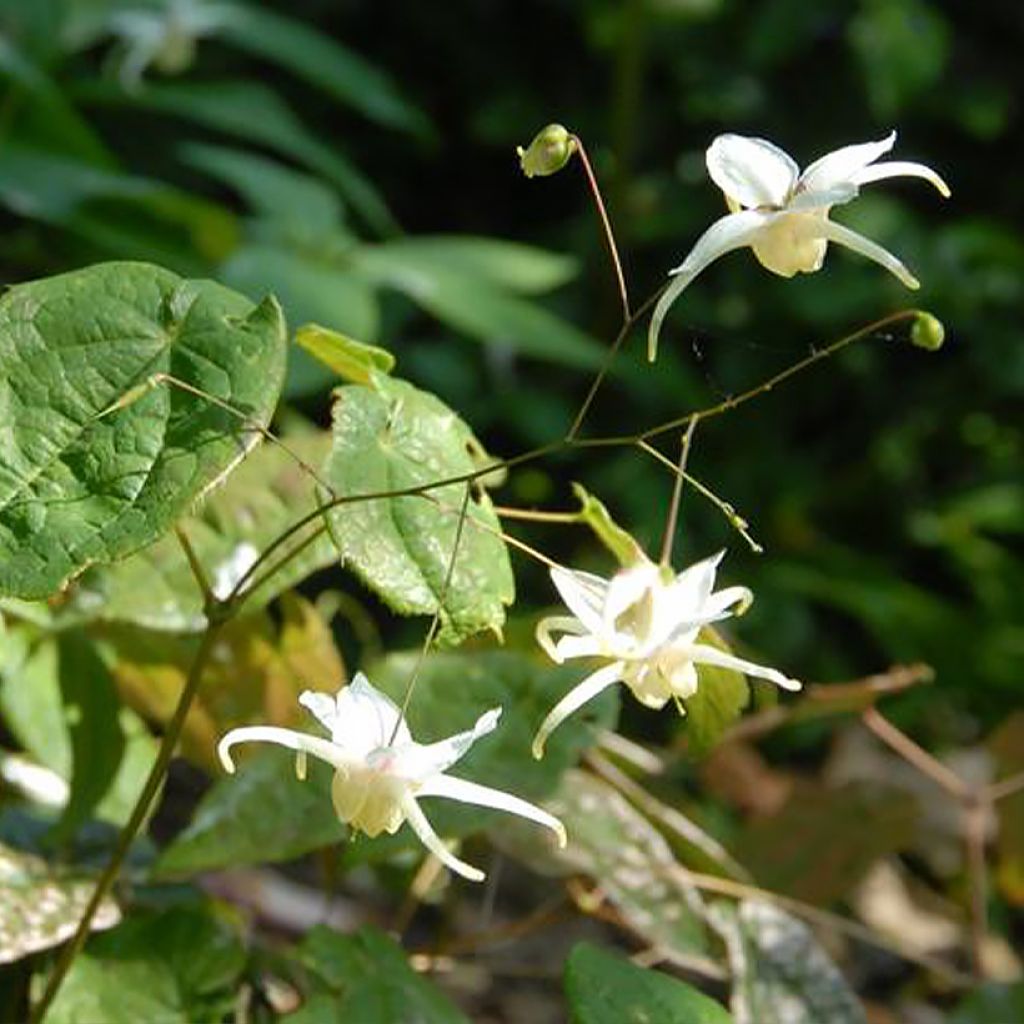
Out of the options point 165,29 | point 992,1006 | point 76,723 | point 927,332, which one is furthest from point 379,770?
point 165,29

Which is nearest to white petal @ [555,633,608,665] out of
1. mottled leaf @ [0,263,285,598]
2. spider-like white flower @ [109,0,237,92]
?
mottled leaf @ [0,263,285,598]

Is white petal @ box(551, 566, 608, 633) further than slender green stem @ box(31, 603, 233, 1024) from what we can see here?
No

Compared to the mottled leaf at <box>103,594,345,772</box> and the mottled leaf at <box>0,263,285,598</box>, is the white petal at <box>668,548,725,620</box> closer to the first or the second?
the mottled leaf at <box>0,263,285,598</box>

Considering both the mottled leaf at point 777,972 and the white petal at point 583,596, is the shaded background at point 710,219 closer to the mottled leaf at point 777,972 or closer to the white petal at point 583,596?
the mottled leaf at point 777,972

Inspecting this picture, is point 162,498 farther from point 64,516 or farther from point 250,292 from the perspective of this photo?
point 250,292

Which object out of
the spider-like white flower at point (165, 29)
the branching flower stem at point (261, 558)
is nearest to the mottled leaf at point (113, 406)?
the branching flower stem at point (261, 558)
